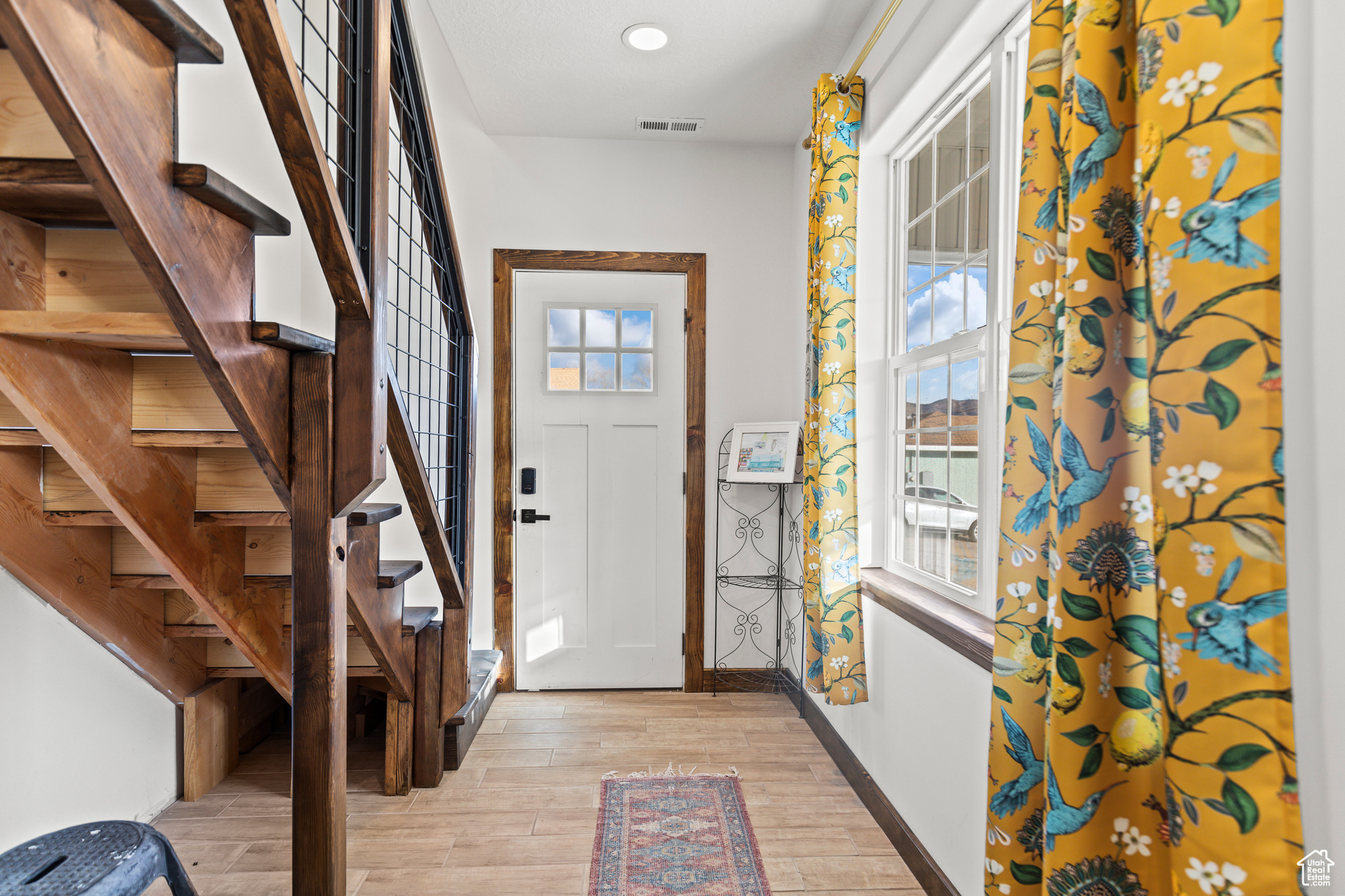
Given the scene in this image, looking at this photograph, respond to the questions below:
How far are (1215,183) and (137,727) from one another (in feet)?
8.96

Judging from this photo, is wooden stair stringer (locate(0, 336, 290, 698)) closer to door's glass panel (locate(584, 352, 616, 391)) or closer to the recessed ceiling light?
door's glass panel (locate(584, 352, 616, 391))

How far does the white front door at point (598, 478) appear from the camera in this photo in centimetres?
325

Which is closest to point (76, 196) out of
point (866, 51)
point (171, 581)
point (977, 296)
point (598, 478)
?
point (171, 581)

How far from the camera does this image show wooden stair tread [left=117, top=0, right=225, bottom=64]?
87 cm

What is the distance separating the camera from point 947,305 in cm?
202

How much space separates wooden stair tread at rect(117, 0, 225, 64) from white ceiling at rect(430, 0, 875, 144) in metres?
1.52

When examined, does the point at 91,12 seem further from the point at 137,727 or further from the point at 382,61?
the point at 137,727

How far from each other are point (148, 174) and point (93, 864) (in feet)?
4.00

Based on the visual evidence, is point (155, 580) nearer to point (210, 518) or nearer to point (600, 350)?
point (210, 518)

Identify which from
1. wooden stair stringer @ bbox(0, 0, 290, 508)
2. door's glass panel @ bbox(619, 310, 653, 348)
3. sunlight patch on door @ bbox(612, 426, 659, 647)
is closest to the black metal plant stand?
sunlight patch on door @ bbox(612, 426, 659, 647)

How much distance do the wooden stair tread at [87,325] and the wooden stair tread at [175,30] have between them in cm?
31

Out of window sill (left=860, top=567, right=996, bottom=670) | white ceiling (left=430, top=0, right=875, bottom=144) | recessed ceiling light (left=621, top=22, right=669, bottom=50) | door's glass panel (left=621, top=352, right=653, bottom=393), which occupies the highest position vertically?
white ceiling (left=430, top=0, right=875, bottom=144)

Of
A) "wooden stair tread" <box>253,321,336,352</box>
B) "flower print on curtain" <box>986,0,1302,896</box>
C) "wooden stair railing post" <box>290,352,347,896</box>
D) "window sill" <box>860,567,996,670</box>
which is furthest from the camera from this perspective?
"window sill" <box>860,567,996,670</box>

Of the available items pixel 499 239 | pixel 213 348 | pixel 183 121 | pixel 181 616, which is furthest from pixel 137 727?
pixel 499 239
